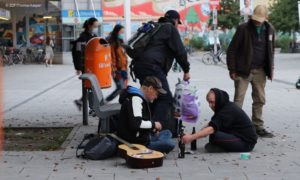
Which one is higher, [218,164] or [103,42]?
[103,42]

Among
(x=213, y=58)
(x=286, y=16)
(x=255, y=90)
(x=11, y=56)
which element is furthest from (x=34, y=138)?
(x=286, y=16)

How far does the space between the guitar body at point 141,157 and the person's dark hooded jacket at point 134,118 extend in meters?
0.25

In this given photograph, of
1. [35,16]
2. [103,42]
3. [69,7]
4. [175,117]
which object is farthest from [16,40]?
[175,117]

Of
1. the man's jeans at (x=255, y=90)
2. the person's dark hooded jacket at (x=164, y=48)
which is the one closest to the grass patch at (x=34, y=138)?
the person's dark hooded jacket at (x=164, y=48)

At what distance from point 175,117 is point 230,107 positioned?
100 cm

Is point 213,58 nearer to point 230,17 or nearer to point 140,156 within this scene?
point 230,17

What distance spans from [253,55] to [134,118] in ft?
8.48

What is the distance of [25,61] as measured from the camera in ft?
123

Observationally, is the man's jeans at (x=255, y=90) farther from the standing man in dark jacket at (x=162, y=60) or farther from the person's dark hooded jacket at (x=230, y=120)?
the person's dark hooded jacket at (x=230, y=120)

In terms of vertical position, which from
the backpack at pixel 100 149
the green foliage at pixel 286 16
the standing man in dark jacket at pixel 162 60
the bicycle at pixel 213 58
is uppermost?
the green foliage at pixel 286 16

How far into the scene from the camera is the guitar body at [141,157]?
6668mm

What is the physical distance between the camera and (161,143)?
23.9 feet

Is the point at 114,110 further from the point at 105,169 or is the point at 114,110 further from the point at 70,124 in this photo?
the point at 70,124

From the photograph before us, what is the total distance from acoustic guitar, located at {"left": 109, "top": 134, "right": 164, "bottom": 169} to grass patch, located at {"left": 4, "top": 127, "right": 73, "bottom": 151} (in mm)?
1576
